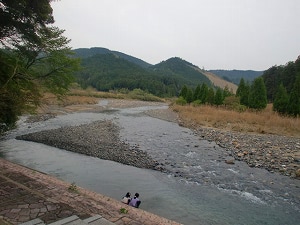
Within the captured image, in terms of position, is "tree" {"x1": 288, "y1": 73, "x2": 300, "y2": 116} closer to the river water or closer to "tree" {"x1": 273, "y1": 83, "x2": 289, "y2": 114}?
"tree" {"x1": 273, "y1": 83, "x2": 289, "y2": 114}

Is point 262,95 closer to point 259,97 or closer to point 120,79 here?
point 259,97

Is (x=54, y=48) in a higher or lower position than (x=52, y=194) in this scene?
higher

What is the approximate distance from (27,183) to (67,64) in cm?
753

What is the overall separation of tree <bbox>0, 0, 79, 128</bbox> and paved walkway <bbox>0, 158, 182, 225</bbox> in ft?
8.29

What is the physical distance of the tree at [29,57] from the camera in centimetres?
792

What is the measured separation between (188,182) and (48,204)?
24.0 ft

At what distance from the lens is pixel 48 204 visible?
22.6 ft

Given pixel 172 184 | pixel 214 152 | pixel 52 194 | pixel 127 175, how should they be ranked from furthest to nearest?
pixel 214 152
pixel 127 175
pixel 172 184
pixel 52 194

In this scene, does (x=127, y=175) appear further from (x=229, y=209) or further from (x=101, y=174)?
(x=229, y=209)

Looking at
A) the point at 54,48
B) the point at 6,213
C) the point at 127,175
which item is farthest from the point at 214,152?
the point at 6,213

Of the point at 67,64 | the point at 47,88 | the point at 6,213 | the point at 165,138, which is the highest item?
the point at 67,64

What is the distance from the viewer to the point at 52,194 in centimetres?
812

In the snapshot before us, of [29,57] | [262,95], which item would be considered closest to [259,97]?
[262,95]

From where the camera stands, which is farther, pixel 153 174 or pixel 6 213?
Answer: pixel 153 174
